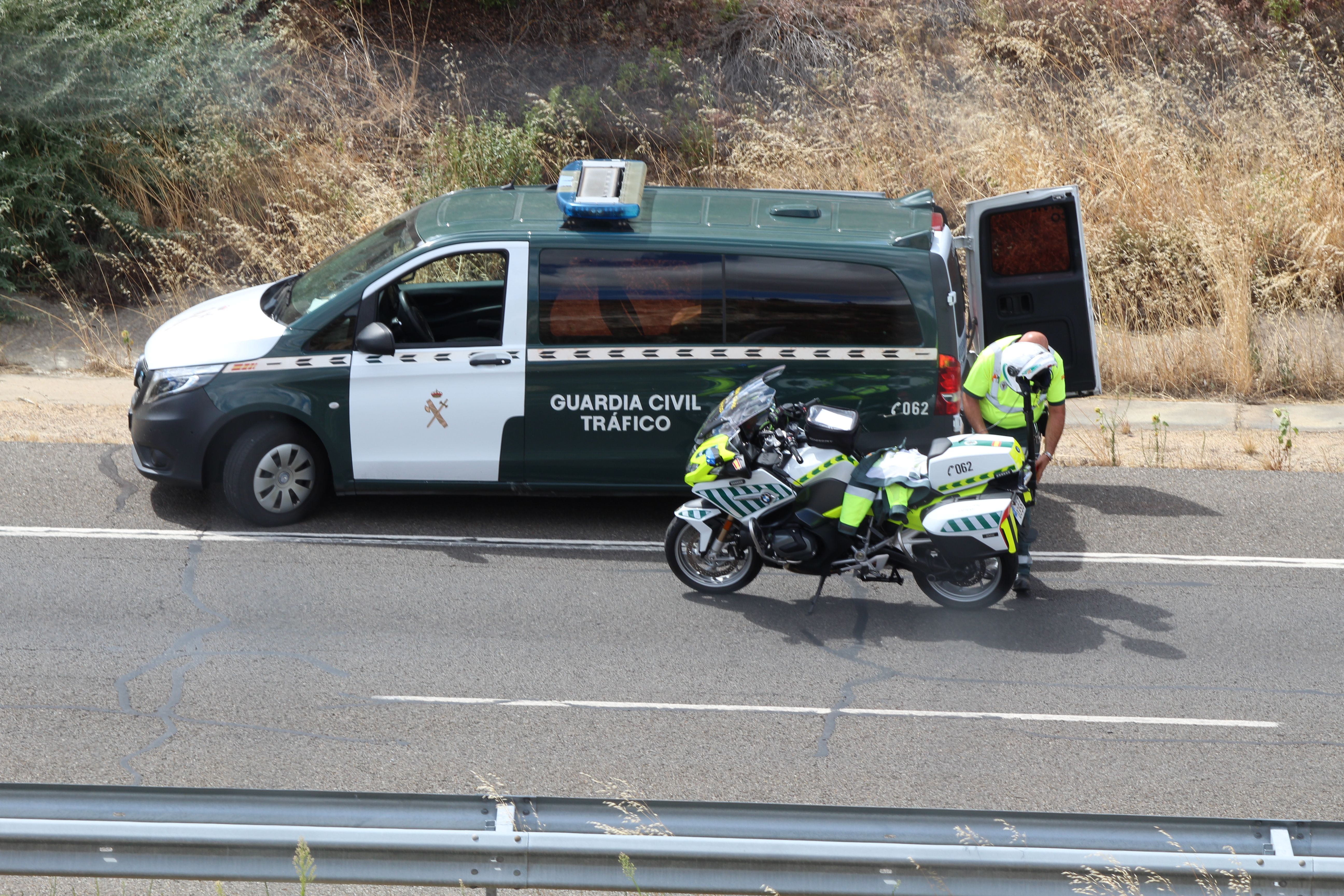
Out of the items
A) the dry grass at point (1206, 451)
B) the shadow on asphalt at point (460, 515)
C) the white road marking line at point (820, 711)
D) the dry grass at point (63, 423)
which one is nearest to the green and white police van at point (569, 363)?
the shadow on asphalt at point (460, 515)

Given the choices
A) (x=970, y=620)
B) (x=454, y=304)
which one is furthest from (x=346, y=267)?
(x=970, y=620)

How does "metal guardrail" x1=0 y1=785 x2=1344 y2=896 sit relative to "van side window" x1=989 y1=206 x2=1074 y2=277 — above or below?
below

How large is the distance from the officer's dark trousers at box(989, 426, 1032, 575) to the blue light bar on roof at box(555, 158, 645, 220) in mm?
2812

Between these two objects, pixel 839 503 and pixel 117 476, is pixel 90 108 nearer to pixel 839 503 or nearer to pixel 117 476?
pixel 117 476

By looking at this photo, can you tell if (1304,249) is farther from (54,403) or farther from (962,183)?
(54,403)

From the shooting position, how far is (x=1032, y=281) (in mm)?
10180

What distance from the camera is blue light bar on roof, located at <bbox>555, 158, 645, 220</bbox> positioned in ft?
28.5

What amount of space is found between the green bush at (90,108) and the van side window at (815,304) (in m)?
8.46

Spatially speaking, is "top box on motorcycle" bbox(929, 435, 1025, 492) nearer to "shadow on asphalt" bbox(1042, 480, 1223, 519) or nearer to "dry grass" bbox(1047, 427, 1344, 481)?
"shadow on asphalt" bbox(1042, 480, 1223, 519)

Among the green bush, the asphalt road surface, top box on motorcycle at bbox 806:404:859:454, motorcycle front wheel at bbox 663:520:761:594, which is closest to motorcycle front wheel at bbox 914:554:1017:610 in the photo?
the asphalt road surface

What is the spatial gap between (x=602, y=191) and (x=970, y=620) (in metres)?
3.69

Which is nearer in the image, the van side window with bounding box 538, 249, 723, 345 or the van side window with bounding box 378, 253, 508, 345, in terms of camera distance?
the van side window with bounding box 538, 249, 723, 345

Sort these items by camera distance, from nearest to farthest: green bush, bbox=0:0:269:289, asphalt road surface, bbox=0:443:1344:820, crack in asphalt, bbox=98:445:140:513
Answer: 1. asphalt road surface, bbox=0:443:1344:820
2. crack in asphalt, bbox=98:445:140:513
3. green bush, bbox=0:0:269:289

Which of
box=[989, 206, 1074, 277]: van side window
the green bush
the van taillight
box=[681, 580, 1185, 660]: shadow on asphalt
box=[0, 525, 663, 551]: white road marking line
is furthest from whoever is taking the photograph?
the green bush
